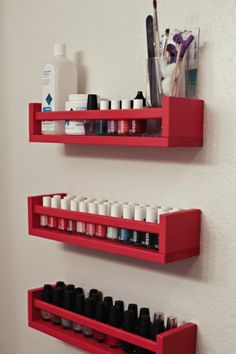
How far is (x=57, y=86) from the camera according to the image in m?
1.19

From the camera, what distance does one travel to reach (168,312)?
1.10 m

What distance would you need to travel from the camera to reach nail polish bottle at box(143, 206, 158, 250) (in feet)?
3.27

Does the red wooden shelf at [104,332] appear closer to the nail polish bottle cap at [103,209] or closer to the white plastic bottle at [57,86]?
the nail polish bottle cap at [103,209]

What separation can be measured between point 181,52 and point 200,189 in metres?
0.26

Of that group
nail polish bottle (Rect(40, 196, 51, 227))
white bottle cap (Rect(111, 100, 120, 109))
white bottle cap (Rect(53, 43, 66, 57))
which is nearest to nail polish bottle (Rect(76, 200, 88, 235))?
nail polish bottle (Rect(40, 196, 51, 227))

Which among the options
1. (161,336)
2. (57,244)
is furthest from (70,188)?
(161,336)

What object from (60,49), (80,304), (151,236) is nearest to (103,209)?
(151,236)

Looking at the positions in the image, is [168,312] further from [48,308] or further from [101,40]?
[101,40]

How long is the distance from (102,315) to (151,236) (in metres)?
0.24

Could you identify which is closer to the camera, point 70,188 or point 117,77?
point 117,77

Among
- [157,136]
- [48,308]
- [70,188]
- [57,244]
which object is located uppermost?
[157,136]

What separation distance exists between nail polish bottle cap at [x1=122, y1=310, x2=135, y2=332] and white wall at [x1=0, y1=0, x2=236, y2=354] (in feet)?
0.26

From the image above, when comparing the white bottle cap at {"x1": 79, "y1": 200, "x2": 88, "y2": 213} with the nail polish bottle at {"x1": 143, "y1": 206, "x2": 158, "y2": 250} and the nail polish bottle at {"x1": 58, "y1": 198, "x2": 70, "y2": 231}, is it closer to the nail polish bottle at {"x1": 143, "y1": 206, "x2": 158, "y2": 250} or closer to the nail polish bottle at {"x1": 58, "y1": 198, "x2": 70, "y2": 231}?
the nail polish bottle at {"x1": 58, "y1": 198, "x2": 70, "y2": 231}

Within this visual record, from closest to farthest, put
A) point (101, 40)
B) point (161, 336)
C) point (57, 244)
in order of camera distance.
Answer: point (161, 336) < point (101, 40) < point (57, 244)
